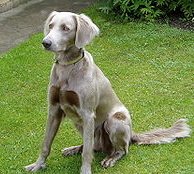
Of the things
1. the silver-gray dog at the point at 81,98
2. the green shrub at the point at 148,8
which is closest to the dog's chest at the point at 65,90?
the silver-gray dog at the point at 81,98

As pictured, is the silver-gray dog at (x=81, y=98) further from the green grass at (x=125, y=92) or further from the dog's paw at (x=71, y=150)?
the green grass at (x=125, y=92)

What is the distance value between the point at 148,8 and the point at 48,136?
4.66 meters

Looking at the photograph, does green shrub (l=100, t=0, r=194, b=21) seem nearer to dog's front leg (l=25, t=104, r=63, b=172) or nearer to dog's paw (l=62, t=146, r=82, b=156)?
dog's paw (l=62, t=146, r=82, b=156)

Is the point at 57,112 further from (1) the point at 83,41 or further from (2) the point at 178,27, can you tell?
(2) the point at 178,27

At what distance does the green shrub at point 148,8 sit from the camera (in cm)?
902

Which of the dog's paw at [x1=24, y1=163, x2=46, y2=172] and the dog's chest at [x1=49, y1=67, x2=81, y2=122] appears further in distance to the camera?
the dog's paw at [x1=24, y1=163, x2=46, y2=172]

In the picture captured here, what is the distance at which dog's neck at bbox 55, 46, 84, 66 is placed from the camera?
15.2 ft

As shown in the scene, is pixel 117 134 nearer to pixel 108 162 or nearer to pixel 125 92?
pixel 108 162

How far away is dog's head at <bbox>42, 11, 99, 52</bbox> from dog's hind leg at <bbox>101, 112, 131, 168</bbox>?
0.83m

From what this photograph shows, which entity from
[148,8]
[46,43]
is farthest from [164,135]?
[148,8]

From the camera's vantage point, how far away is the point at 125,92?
260 inches

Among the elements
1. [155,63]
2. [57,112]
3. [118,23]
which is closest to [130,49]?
[155,63]

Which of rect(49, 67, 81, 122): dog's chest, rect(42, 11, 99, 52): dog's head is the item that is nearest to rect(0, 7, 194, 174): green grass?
rect(49, 67, 81, 122): dog's chest

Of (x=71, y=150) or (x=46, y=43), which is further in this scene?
(x=71, y=150)
